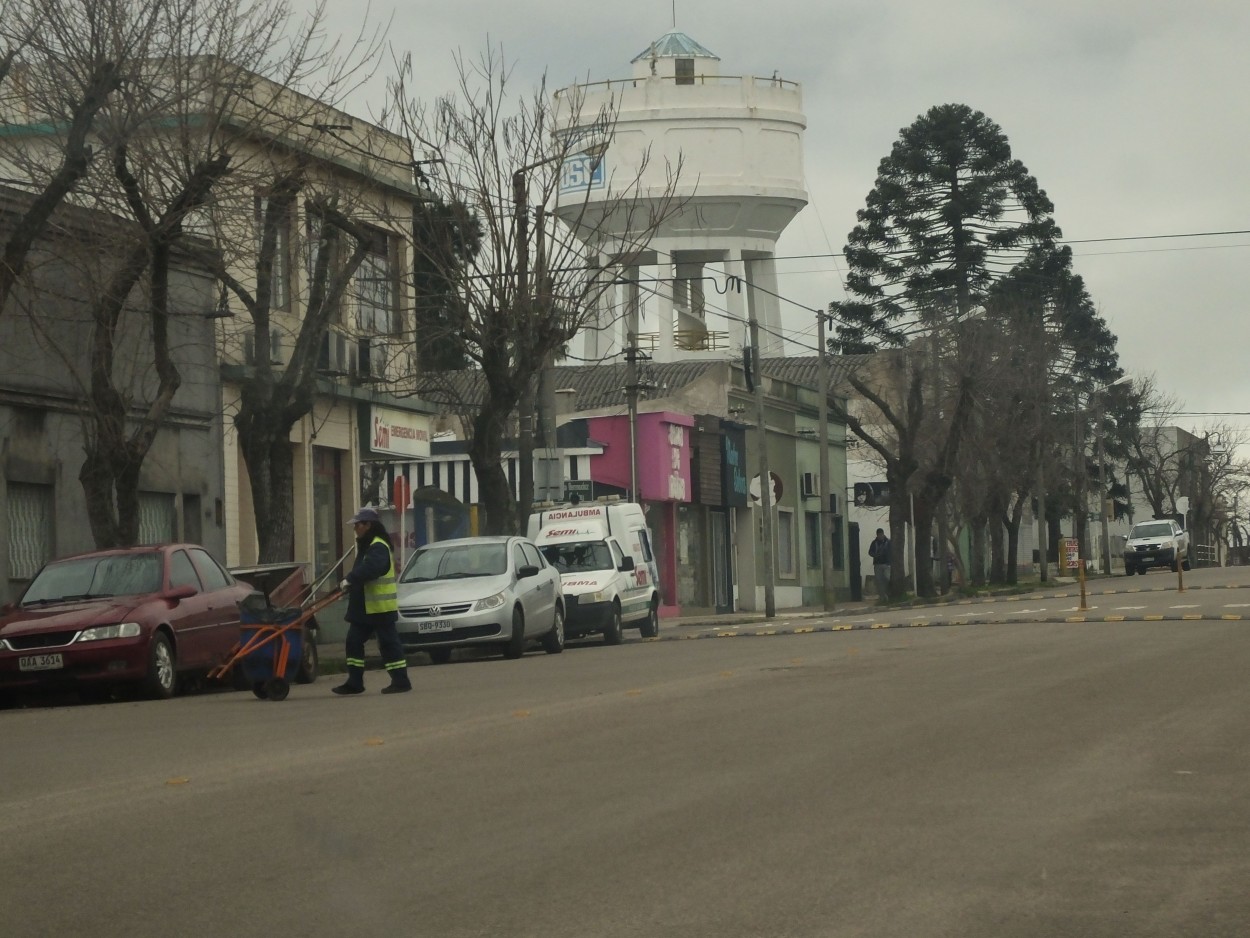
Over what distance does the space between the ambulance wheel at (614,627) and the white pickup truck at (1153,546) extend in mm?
44460

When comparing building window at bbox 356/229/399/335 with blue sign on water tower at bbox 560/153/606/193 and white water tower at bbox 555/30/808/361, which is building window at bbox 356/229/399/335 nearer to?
blue sign on water tower at bbox 560/153/606/193

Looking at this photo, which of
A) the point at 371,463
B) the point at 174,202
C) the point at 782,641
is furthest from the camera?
the point at 371,463

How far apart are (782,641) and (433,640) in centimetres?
526

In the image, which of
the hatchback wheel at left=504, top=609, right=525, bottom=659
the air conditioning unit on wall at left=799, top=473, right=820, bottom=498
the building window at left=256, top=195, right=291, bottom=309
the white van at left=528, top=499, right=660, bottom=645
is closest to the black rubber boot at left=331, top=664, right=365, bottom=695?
the hatchback wheel at left=504, top=609, right=525, bottom=659

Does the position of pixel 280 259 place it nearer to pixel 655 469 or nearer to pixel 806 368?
pixel 655 469

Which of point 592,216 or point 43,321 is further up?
point 592,216

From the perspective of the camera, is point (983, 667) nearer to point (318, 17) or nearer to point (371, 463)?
point (318, 17)

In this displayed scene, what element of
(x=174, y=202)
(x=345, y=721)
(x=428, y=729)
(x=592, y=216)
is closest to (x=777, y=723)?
(x=428, y=729)

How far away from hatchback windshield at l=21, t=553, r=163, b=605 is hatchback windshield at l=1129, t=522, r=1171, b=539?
5703cm

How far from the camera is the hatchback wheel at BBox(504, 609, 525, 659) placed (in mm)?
25000

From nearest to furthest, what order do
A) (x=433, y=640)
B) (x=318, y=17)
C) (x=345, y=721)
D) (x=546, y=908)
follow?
(x=546, y=908), (x=345, y=721), (x=318, y=17), (x=433, y=640)

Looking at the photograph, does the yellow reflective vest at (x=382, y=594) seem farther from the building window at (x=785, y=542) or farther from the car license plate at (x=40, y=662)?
the building window at (x=785, y=542)

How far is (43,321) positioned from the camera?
84.1ft

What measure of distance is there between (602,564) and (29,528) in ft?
29.9
